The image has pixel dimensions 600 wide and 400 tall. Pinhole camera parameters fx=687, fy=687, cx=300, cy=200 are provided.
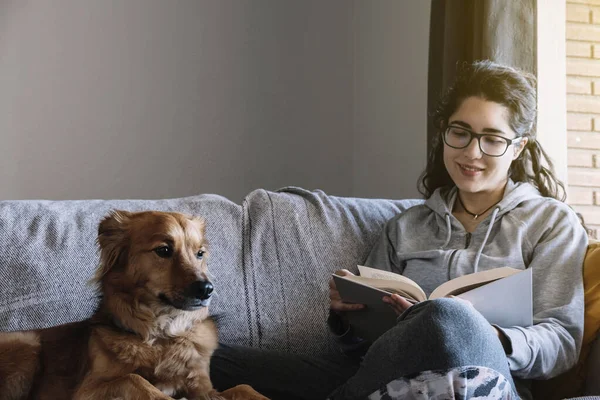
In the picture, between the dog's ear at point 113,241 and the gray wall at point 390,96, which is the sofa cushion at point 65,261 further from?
the gray wall at point 390,96

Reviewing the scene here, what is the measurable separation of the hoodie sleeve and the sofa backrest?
0.58 metres

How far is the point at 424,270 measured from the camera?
1.90 metres

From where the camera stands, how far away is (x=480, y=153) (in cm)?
189

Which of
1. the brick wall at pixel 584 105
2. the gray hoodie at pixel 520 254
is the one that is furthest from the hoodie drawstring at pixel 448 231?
the brick wall at pixel 584 105

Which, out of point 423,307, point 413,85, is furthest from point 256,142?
point 423,307

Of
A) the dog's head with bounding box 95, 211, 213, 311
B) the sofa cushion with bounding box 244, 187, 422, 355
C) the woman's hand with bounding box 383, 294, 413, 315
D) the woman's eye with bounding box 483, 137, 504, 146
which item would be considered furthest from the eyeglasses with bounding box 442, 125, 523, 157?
the dog's head with bounding box 95, 211, 213, 311

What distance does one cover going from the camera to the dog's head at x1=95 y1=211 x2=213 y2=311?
4.84 feet

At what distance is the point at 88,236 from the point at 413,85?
5.89 feet

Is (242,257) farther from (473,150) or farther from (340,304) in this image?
(473,150)

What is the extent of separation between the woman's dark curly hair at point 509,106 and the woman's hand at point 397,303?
0.72 meters

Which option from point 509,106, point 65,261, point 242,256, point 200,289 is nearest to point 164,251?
point 200,289

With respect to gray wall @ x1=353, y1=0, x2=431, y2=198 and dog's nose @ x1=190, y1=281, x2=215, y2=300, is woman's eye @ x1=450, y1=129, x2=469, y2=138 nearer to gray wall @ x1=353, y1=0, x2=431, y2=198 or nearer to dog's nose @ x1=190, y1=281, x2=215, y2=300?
dog's nose @ x1=190, y1=281, x2=215, y2=300

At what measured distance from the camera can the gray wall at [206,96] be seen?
3.11 m

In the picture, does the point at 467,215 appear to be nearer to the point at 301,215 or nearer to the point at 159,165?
the point at 301,215
